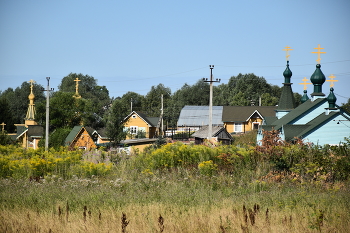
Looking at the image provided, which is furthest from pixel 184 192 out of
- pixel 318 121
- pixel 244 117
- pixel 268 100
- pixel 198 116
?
pixel 268 100

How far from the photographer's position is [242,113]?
65.2 m

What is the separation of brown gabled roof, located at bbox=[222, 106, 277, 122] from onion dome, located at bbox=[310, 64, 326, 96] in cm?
2758

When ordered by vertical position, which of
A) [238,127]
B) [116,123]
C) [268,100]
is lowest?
[116,123]

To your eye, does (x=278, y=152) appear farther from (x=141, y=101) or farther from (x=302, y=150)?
(x=141, y=101)

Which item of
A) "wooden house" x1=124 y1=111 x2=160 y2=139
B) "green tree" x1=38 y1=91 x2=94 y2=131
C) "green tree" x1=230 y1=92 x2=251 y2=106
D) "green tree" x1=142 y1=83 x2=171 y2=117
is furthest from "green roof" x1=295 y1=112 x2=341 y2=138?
"green tree" x1=142 y1=83 x2=171 y2=117

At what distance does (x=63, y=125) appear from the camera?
54.7 metres

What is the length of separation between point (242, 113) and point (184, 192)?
5464 cm

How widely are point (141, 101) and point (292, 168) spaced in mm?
83820

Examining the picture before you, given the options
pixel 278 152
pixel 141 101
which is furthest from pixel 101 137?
pixel 141 101

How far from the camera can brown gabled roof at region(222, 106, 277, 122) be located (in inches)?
2530

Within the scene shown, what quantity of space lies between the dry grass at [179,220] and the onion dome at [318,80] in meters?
27.5

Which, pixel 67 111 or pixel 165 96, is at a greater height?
pixel 165 96

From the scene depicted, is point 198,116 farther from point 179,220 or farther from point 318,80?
point 179,220

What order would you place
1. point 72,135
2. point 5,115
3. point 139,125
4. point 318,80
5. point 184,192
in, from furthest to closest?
1. point 5,115
2. point 139,125
3. point 72,135
4. point 318,80
5. point 184,192
